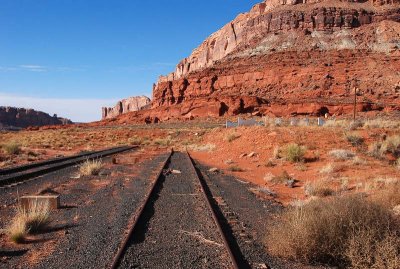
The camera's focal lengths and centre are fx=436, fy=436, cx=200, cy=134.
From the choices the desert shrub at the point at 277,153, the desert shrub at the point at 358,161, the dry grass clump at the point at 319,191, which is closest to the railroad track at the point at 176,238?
the dry grass clump at the point at 319,191

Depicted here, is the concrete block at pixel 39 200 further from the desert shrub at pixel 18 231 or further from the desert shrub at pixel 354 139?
the desert shrub at pixel 354 139

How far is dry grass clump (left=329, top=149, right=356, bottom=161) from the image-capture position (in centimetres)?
1938

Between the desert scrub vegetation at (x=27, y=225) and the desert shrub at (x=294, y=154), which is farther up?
the desert shrub at (x=294, y=154)

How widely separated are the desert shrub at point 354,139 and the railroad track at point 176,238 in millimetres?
12869

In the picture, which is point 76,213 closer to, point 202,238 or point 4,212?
point 4,212

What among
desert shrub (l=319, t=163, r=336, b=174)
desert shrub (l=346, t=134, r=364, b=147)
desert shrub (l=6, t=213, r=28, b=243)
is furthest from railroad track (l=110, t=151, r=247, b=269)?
desert shrub (l=346, t=134, r=364, b=147)

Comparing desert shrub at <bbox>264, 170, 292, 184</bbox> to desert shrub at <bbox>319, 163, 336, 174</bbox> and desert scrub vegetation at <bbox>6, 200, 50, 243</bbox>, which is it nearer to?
desert shrub at <bbox>319, 163, 336, 174</bbox>

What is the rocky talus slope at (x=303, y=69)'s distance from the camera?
75.4 m

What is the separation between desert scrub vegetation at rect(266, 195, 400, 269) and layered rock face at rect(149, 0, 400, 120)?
63055mm

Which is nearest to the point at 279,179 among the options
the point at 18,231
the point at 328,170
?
the point at 328,170

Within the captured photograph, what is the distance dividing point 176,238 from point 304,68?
261 ft

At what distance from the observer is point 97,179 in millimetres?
17469

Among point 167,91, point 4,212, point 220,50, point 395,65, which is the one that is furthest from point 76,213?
point 220,50

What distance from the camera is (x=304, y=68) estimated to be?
274ft
